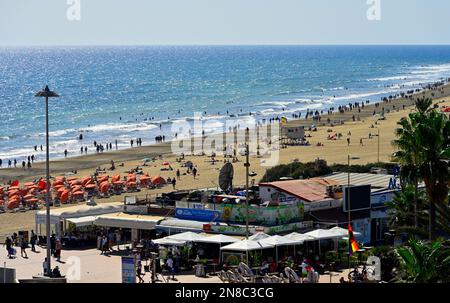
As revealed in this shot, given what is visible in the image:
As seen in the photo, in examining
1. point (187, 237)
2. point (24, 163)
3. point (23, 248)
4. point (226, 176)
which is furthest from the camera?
point (24, 163)

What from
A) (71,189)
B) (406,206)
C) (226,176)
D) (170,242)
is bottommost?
(71,189)

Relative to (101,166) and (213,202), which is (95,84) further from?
(213,202)

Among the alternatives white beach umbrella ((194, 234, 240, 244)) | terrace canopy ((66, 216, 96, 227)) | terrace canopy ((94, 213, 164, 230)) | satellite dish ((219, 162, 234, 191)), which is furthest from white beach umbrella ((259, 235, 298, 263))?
terrace canopy ((66, 216, 96, 227))

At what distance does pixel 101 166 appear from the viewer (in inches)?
2670

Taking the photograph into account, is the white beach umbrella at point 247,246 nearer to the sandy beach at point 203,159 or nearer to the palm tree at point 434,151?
the palm tree at point 434,151

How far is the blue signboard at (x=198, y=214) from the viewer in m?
32.9

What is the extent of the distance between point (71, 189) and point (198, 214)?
67.1 ft

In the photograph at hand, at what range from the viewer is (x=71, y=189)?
52344mm

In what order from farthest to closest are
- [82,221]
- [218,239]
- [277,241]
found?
[82,221]
[218,239]
[277,241]

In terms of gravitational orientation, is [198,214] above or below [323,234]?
above

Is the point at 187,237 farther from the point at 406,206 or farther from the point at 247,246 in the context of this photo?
the point at 406,206

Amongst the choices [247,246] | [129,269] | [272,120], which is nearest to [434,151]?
[247,246]

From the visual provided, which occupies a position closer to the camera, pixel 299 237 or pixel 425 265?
pixel 425 265

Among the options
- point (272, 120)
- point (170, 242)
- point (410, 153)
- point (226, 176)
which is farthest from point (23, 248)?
point (272, 120)
